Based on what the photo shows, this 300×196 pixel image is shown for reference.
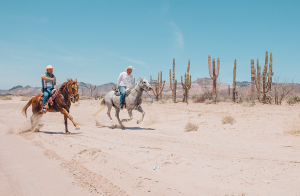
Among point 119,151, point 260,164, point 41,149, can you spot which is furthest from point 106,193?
point 41,149

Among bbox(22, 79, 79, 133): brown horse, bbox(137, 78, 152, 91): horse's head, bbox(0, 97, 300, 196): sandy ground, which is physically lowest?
bbox(0, 97, 300, 196): sandy ground

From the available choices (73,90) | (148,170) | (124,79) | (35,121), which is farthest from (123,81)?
(148,170)

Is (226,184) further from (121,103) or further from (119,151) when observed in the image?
(121,103)

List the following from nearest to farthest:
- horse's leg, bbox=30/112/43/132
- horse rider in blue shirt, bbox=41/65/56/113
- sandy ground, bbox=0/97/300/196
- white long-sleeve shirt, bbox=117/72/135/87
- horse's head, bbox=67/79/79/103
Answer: sandy ground, bbox=0/97/300/196
horse's head, bbox=67/79/79/103
horse rider in blue shirt, bbox=41/65/56/113
horse's leg, bbox=30/112/43/132
white long-sleeve shirt, bbox=117/72/135/87

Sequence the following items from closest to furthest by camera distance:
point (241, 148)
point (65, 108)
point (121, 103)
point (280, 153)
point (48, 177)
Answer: point (48, 177) < point (280, 153) < point (241, 148) < point (65, 108) < point (121, 103)

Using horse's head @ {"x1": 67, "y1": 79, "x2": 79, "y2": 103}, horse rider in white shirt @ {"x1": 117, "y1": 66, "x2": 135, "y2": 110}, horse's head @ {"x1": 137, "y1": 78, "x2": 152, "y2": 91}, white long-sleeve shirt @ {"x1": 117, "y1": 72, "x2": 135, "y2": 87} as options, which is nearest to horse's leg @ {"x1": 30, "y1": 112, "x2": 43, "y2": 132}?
horse's head @ {"x1": 67, "y1": 79, "x2": 79, "y2": 103}

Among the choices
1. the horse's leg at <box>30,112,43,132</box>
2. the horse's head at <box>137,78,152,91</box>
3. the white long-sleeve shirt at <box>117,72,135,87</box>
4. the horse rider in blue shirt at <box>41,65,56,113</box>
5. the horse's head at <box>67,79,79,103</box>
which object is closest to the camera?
the horse's head at <box>67,79,79,103</box>

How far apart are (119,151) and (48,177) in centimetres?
165

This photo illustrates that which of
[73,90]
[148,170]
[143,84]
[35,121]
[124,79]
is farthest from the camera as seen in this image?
[124,79]

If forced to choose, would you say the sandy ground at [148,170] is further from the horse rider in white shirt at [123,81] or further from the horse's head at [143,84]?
the horse rider in white shirt at [123,81]

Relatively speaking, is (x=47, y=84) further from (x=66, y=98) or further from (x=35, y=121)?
(x=35, y=121)

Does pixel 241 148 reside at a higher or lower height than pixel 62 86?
lower

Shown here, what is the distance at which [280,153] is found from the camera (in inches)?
208

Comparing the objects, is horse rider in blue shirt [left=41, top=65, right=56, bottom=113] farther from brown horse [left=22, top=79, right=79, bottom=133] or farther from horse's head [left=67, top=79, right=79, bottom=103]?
horse's head [left=67, top=79, right=79, bottom=103]
